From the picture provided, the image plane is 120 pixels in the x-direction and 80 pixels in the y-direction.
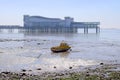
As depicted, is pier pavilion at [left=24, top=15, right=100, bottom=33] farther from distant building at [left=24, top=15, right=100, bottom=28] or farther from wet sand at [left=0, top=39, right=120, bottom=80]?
wet sand at [left=0, top=39, right=120, bottom=80]

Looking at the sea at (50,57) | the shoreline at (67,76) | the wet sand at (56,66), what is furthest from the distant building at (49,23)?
the shoreline at (67,76)

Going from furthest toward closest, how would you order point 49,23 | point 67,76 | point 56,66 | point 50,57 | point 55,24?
point 49,23
point 55,24
point 50,57
point 56,66
point 67,76

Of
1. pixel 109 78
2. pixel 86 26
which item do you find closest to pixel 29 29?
pixel 86 26

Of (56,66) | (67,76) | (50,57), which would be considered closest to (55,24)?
(50,57)

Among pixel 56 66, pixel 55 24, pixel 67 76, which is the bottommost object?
pixel 55 24

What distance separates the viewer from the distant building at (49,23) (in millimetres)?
161375

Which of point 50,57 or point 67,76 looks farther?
point 50,57

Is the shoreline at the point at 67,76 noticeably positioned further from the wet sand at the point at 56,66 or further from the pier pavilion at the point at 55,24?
the pier pavilion at the point at 55,24

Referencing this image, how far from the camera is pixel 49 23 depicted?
164 meters

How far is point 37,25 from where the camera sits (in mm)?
164375

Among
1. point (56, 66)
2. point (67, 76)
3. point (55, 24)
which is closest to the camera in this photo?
point (67, 76)

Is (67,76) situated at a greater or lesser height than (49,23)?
greater

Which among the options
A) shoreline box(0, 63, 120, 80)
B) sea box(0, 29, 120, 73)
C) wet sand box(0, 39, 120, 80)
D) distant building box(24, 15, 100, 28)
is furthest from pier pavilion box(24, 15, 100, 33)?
shoreline box(0, 63, 120, 80)

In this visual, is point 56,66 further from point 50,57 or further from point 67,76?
point 50,57
